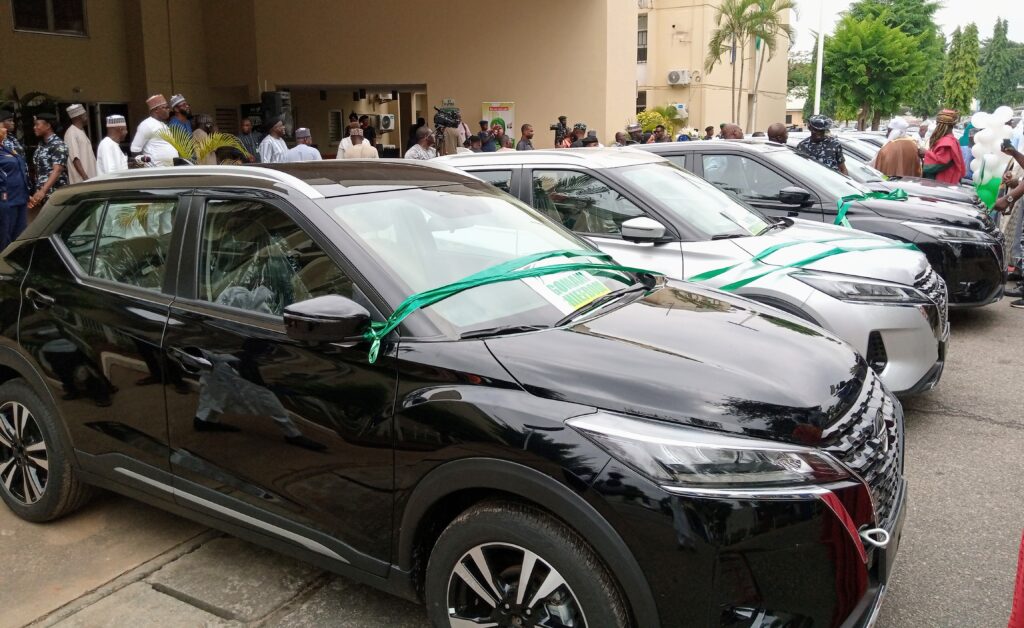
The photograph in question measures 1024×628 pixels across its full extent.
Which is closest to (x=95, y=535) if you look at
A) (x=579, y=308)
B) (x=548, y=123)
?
(x=579, y=308)

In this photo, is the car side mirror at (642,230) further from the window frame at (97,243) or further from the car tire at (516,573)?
the car tire at (516,573)

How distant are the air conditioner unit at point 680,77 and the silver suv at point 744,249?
2973cm

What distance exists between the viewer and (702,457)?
237 centimetres

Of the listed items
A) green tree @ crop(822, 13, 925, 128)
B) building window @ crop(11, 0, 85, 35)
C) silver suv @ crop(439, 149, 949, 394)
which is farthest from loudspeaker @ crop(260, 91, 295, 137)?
green tree @ crop(822, 13, 925, 128)

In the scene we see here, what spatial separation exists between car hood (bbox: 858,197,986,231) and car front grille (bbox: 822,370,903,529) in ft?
16.9

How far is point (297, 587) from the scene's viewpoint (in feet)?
11.5

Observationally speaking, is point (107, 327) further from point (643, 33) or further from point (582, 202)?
point (643, 33)

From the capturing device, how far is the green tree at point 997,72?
320 ft

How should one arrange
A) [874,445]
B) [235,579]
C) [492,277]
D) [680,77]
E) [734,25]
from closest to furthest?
1. [874,445]
2. [492,277]
3. [235,579]
4. [734,25]
5. [680,77]

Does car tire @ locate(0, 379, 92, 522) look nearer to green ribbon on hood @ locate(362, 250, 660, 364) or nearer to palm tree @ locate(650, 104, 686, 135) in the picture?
green ribbon on hood @ locate(362, 250, 660, 364)

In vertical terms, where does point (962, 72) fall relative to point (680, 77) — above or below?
above

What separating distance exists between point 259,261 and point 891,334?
3.68 metres

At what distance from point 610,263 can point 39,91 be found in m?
16.9

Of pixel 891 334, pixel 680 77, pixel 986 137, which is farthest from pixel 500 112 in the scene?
pixel 891 334
